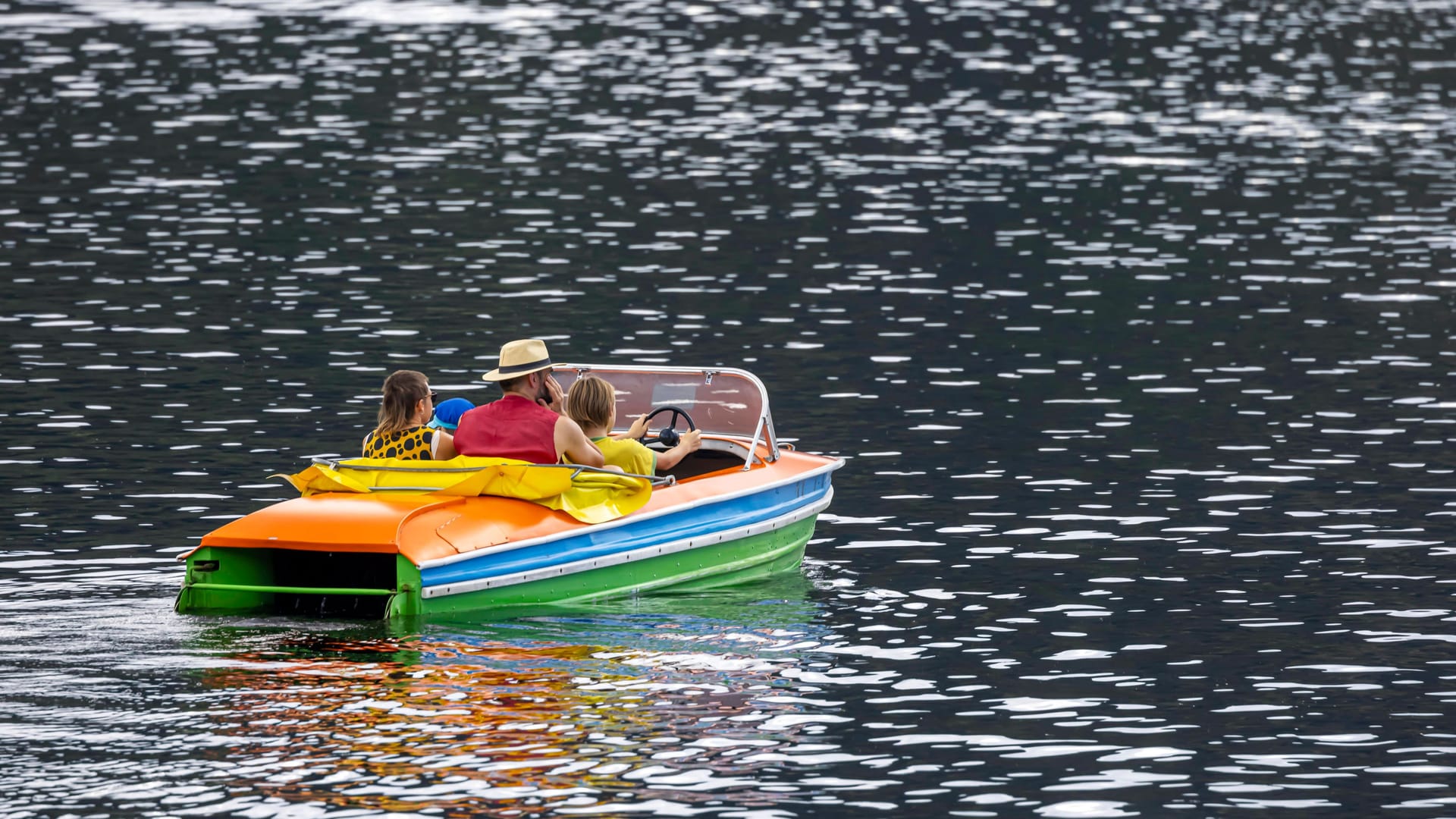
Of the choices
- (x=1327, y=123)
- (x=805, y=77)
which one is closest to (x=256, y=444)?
(x=1327, y=123)

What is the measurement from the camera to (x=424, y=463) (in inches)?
573

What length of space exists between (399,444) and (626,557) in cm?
175

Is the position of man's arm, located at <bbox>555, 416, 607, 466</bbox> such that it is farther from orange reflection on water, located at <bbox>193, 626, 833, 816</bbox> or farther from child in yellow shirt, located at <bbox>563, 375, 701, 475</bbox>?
orange reflection on water, located at <bbox>193, 626, 833, 816</bbox>

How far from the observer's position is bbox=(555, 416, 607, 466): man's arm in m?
14.8

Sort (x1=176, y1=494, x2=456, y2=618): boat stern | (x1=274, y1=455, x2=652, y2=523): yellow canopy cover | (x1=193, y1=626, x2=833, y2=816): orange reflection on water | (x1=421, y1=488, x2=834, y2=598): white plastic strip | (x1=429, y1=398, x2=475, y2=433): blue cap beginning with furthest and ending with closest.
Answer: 1. (x1=429, y1=398, x2=475, y2=433): blue cap
2. (x1=274, y1=455, x2=652, y2=523): yellow canopy cover
3. (x1=421, y1=488, x2=834, y2=598): white plastic strip
4. (x1=176, y1=494, x2=456, y2=618): boat stern
5. (x1=193, y1=626, x2=833, y2=816): orange reflection on water

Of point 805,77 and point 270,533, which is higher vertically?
point 270,533

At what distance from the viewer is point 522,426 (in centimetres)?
1484

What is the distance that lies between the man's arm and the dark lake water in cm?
104

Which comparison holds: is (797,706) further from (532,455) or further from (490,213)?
(490,213)

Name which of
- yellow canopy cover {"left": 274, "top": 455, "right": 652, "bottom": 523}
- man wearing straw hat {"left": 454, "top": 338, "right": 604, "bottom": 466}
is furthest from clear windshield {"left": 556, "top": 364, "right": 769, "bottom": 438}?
yellow canopy cover {"left": 274, "top": 455, "right": 652, "bottom": 523}

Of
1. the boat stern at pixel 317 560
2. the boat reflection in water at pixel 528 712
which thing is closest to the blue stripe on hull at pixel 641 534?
the boat stern at pixel 317 560

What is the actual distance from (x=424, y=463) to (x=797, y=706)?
11.1 ft

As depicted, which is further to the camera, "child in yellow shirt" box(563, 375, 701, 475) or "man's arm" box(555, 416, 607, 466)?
"child in yellow shirt" box(563, 375, 701, 475)

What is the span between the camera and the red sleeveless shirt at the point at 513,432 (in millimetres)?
14828
